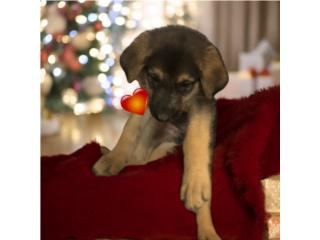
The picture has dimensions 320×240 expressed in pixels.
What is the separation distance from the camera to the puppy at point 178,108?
1443mm

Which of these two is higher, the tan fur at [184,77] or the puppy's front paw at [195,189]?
the tan fur at [184,77]

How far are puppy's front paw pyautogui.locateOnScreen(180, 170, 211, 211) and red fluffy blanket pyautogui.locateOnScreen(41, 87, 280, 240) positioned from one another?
0.02 meters

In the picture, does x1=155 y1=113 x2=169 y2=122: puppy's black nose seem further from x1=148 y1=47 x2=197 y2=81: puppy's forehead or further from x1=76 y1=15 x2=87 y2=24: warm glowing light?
Answer: x1=76 y1=15 x2=87 y2=24: warm glowing light

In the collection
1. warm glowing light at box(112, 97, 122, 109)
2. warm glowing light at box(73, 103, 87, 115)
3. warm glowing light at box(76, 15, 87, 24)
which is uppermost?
warm glowing light at box(76, 15, 87, 24)

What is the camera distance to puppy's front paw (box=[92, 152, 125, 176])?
150 cm

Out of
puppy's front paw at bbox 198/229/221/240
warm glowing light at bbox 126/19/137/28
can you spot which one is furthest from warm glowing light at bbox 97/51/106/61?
puppy's front paw at bbox 198/229/221/240

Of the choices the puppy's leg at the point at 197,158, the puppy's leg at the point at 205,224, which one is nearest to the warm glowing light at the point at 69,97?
the puppy's leg at the point at 197,158

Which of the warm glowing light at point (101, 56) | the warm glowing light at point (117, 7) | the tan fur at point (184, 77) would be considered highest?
the warm glowing light at point (117, 7)

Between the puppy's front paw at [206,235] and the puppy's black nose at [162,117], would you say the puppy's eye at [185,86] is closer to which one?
the puppy's black nose at [162,117]

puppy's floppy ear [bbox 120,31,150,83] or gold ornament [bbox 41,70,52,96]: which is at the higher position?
puppy's floppy ear [bbox 120,31,150,83]

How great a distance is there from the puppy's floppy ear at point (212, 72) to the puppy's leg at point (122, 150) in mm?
180

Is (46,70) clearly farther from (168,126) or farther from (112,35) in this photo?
(168,126)
